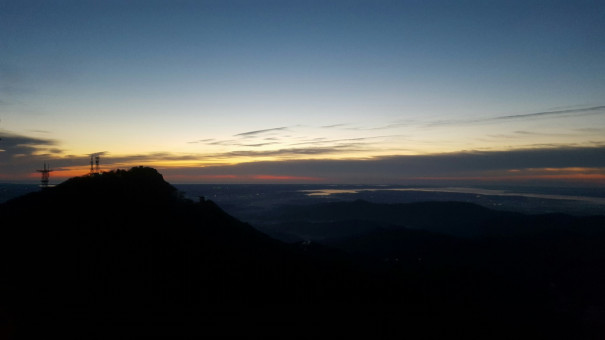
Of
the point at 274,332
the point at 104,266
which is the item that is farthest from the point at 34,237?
the point at 274,332

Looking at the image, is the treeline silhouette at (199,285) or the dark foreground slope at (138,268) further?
the treeline silhouette at (199,285)

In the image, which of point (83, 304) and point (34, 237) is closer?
point (83, 304)

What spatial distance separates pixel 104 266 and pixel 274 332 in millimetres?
17267

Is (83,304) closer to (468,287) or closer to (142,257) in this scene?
(142,257)

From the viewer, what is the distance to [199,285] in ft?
115

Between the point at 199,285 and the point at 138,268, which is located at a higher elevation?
the point at 138,268

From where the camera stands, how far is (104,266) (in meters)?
32.8

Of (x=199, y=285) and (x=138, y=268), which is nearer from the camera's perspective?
(x=138, y=268)

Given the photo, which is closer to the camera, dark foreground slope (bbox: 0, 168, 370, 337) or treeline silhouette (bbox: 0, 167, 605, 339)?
dark foreground slope (bbox: 0, 168, 370, 337)

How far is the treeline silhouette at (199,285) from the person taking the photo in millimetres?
28000

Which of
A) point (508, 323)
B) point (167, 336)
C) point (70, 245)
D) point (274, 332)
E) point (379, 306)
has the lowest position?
point (508, 323)

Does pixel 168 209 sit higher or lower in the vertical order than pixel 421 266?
higher

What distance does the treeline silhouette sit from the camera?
28.0 metres

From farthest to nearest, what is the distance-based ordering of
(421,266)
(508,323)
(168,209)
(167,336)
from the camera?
(421,266)
(508,323)
(168,209)
(167,336)
